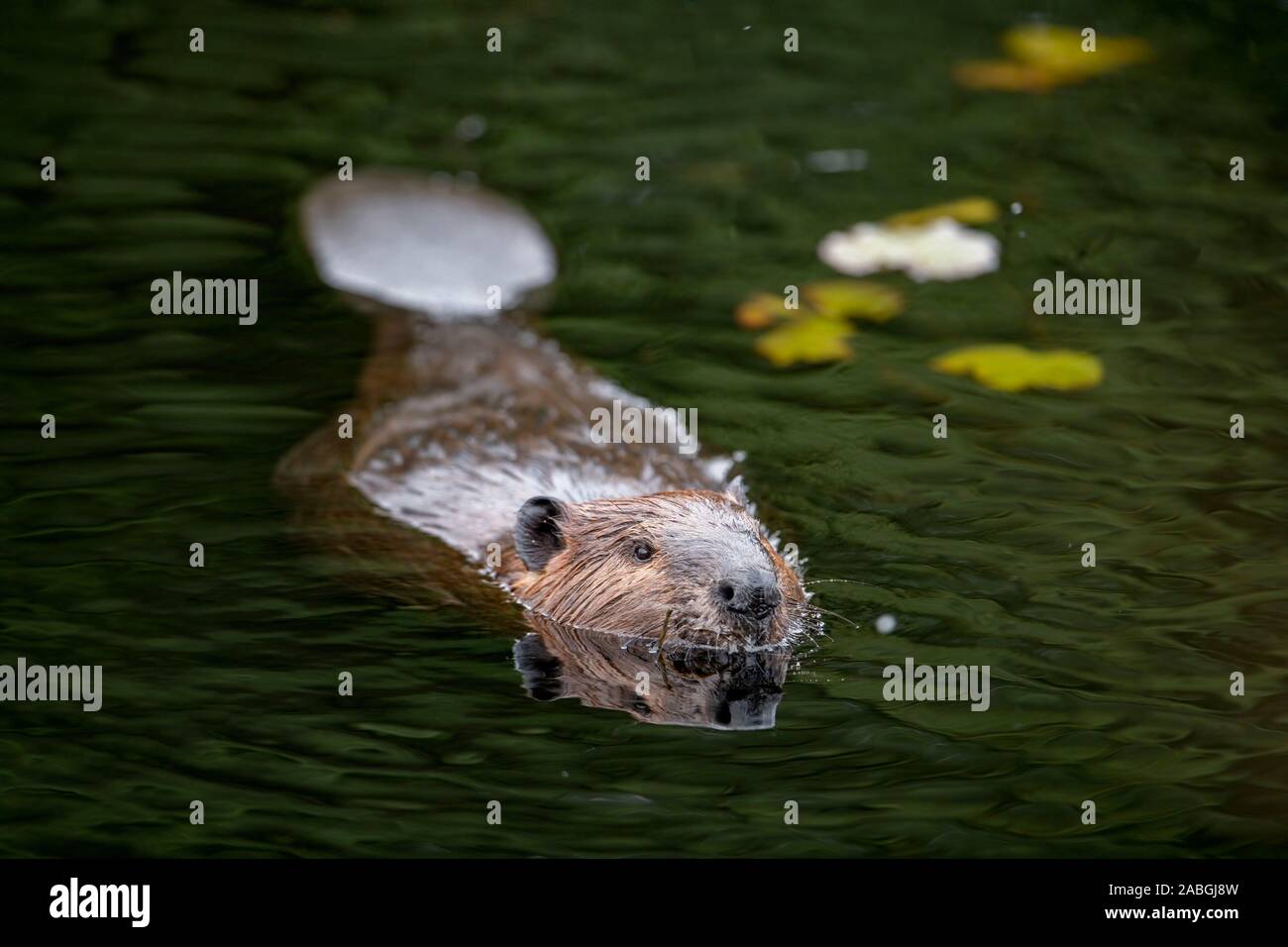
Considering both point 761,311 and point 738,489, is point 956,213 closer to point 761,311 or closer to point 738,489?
point 761,311

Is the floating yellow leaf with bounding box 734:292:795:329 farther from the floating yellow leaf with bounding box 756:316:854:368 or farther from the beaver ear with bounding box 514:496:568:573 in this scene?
the beaver ear with bounding box 514:496:568:573

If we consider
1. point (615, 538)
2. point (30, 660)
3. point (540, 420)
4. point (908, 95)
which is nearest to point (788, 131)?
point (908, 95)

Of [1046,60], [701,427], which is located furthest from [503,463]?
[1046,60]

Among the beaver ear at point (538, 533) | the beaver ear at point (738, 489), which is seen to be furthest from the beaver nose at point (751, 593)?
the beaver ear at point (738, 489)

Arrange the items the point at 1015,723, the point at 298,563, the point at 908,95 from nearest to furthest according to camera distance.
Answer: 1. the point at 1015,723
2. the point at 298,563
3. the point at 908,95

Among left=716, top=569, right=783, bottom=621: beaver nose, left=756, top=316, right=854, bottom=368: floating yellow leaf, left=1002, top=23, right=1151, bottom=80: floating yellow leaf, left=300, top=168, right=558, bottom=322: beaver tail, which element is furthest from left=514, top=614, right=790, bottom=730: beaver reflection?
left=1002, top=23, right=1151, bottom=80: floating yellow leaf

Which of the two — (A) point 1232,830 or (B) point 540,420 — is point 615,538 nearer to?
(B) point 540,420
